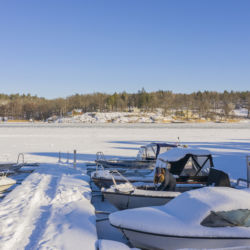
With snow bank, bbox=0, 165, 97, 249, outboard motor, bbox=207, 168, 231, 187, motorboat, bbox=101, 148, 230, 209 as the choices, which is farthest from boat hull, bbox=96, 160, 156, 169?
outboard motor, bbox=207, 168, 231, 187

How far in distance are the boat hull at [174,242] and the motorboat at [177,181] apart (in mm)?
1972

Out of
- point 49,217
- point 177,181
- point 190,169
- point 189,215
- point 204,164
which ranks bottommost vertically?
point 49,217

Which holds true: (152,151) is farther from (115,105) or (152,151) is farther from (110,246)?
(115,105)

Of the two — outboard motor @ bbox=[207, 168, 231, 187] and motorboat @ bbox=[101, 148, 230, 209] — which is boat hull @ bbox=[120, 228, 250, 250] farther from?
outboard motor @ bbox=[207, 168, 231, 187]

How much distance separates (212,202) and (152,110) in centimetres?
14208

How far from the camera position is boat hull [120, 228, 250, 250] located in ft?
18.5

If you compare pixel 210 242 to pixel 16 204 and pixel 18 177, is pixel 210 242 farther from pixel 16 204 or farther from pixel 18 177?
pixel 18 177

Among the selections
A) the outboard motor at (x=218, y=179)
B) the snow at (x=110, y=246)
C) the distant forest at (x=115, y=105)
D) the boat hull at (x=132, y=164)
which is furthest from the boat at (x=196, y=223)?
the distant forest at (x=115, y=105)

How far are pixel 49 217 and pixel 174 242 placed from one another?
3.30m

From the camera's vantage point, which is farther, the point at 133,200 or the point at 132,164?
the point at 132,164

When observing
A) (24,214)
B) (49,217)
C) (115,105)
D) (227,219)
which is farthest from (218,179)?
(115,105)

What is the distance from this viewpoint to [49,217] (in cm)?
749

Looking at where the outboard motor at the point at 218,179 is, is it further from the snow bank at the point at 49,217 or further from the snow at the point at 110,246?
the snow at the point at 110,246

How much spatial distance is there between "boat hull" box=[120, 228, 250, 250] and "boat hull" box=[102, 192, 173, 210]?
192 cm
